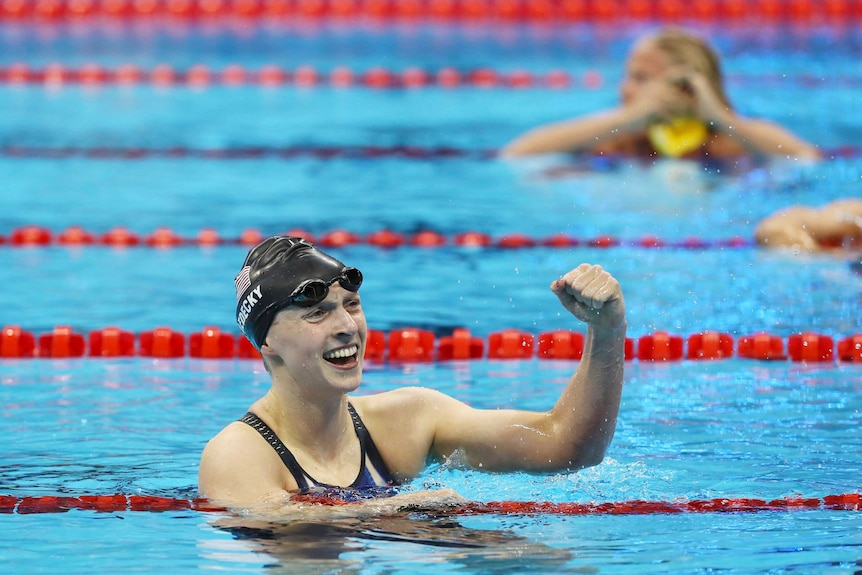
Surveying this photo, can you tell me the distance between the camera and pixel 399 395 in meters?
3.55

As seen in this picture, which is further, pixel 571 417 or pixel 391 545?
pixel 571 417

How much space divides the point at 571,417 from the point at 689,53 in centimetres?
481

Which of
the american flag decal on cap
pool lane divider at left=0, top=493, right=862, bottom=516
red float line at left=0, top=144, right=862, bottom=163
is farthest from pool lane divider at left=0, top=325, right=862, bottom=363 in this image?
red float line at left=0, top=144, right=862, bottom=163

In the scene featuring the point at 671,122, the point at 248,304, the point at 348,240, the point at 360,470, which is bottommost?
the point at 360,470

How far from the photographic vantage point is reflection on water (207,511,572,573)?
3.07m

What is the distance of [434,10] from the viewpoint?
12586 millimetres

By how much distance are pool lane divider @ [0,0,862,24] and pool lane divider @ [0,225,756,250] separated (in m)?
5.75

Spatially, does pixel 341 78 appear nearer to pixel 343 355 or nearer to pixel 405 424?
pixel 405 424

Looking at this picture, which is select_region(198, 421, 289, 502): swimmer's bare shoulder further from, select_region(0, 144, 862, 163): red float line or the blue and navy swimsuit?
select_region(0, 144, 862, 163): red float line

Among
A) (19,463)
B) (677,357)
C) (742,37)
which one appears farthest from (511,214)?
(742,37)

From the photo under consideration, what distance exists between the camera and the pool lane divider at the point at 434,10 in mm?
12266

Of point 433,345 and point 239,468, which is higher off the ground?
point 433,345

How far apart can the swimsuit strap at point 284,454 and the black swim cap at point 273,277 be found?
7.4 inches

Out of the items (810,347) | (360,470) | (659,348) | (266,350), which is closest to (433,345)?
(659,348)
